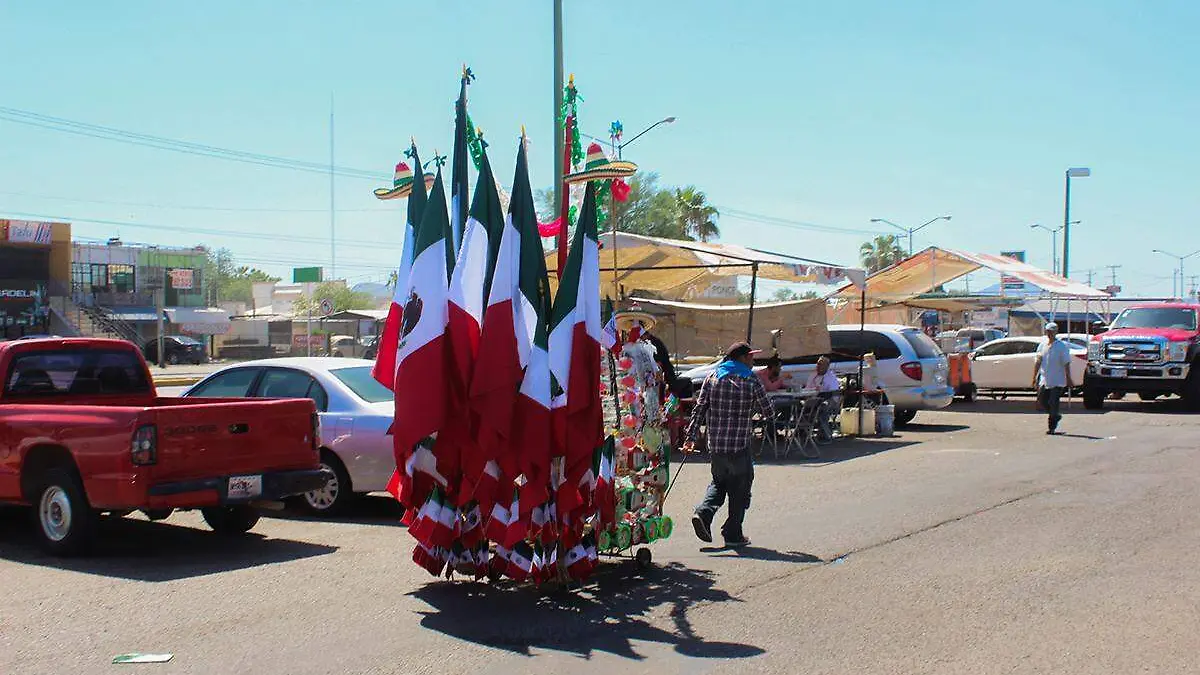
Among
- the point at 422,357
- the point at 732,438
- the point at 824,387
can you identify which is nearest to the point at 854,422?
the point at 824,387

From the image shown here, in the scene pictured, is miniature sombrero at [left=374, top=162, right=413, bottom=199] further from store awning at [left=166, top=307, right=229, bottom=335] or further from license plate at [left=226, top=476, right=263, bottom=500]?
store awning at [left=166, top=307, right=229, bottom=335]

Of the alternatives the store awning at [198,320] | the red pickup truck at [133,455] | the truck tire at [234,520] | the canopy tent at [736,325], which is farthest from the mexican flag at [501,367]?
the store awning at [198,320]

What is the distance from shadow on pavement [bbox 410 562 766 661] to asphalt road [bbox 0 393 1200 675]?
0.8 inches

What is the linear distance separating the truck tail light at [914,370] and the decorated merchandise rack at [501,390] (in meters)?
12.4

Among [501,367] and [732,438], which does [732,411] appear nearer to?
[732,438]

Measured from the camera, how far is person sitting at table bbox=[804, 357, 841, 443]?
16.3 meters

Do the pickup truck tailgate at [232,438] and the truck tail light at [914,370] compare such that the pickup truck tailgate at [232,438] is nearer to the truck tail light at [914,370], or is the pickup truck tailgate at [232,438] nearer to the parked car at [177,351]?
the truck tail light at [914,370]

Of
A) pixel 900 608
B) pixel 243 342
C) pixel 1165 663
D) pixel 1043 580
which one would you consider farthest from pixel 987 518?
pixel 243 342

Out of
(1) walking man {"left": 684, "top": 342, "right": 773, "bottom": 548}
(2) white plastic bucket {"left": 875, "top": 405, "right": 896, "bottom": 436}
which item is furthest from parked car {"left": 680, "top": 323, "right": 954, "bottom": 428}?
(1) walking man {"left": 684, "top": 342, "right": 773, "bottom": 548}

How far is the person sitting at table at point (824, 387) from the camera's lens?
16312 millimetres

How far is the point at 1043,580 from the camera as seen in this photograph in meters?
7.57

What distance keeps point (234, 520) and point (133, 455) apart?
75.1 inches

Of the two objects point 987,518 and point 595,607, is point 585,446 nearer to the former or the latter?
point 595,607

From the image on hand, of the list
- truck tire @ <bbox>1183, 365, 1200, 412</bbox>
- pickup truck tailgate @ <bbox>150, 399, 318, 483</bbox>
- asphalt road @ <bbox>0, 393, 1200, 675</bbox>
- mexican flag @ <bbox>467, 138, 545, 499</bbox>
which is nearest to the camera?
asphalt road @ <bbox>0, 393, 1200, 675</bbox>
